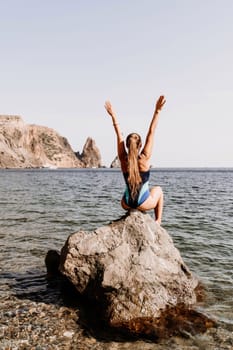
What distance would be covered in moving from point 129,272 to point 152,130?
10.1 ft

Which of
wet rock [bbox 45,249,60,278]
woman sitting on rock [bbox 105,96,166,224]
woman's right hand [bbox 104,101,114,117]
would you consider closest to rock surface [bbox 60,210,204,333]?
woman sitting on rock [bbox 105,96,166,224]

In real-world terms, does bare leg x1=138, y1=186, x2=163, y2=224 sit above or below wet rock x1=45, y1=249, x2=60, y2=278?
above

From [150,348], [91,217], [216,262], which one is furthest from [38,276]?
[91,217]

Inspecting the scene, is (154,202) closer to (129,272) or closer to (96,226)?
(129,272)

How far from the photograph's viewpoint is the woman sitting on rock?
718 cm

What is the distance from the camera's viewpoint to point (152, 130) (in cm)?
723

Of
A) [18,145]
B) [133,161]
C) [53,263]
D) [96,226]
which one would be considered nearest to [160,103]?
[133,161]

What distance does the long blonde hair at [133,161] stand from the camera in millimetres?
7117

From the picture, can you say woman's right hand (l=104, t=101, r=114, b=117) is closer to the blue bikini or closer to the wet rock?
the blue bikini

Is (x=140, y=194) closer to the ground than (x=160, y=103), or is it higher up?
closer to the ground

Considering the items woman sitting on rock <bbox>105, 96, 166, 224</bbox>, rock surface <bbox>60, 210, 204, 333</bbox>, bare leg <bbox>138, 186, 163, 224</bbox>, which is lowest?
rock surface <bbox>60, 210, 204, 333</bbox>

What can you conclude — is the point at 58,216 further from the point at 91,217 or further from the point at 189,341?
the point at 189,341

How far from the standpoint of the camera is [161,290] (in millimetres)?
6840

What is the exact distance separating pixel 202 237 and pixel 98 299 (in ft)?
24.7
